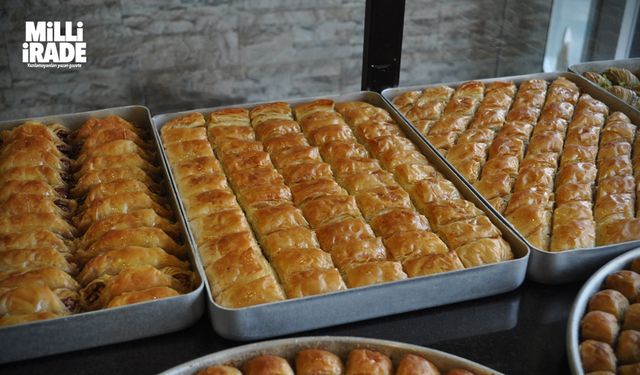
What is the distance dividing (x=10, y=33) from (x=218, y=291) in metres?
3.01

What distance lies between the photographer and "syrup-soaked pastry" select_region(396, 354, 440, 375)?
1537 mm

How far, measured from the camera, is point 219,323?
5.82 ft

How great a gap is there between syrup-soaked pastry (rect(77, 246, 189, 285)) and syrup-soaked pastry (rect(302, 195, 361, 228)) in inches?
16.9

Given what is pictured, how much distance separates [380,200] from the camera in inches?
88.7

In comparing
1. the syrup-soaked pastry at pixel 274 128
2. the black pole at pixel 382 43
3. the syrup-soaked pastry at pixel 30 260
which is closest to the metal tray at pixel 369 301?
the syrup-soaked pastry at pixel 30 260

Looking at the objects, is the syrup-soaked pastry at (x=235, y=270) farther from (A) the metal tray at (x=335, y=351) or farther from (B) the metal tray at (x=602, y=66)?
(B) the metal tray at (x=602, y=66)

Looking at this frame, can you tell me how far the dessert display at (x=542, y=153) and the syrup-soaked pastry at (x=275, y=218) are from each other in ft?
2.13

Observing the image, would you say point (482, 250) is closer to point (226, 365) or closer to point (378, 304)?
point (378, 304)

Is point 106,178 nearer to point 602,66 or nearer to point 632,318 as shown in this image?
point 632,318

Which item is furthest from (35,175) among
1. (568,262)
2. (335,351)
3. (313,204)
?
(568,262)

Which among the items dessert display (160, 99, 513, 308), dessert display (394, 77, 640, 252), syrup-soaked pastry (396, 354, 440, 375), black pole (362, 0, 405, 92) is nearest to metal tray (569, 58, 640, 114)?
dessert display (394, 77, 640, 252)

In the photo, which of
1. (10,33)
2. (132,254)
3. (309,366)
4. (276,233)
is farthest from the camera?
(10,33)

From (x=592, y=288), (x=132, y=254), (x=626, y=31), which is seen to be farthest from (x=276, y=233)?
(x=626, y=31)

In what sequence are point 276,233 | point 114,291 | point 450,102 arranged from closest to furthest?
point 114,291, point 276,233, point 450,102
